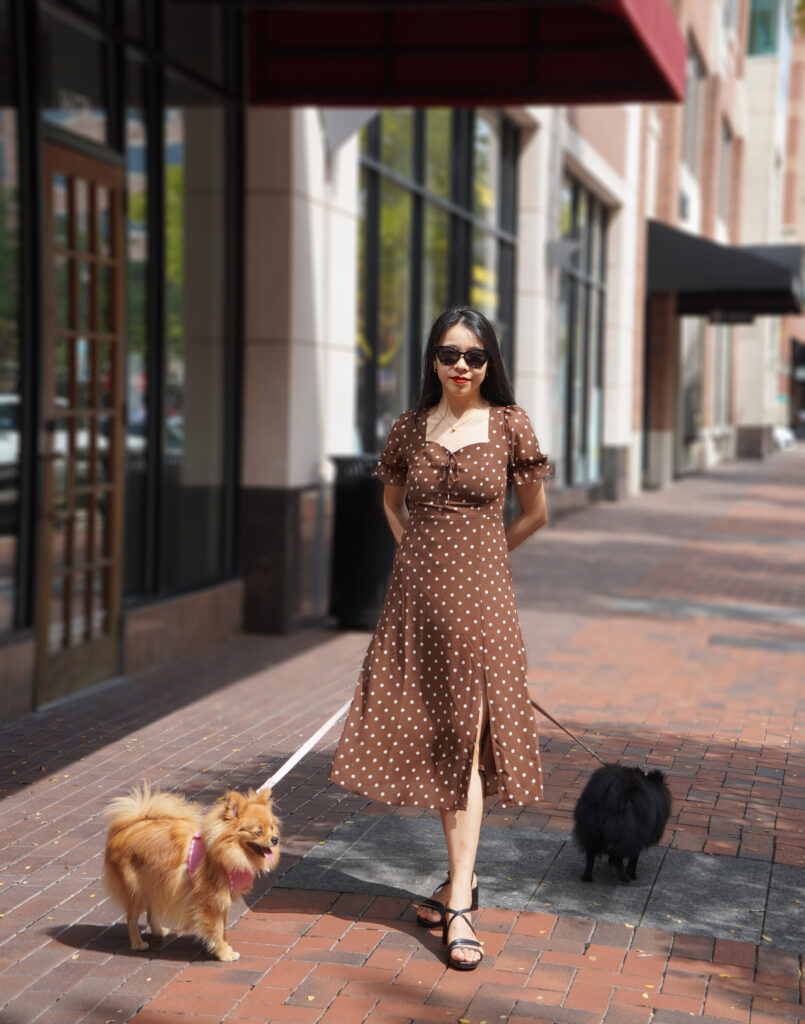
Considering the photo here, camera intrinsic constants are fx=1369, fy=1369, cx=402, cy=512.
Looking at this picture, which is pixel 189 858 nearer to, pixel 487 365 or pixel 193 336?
pixel 487 365

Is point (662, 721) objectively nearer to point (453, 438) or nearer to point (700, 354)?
point (453, 438)

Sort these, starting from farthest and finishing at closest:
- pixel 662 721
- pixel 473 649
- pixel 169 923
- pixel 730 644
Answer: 1. pixel 730 644
2. pixel 662 721
3. pixel 473 649
4. pixel 169 923

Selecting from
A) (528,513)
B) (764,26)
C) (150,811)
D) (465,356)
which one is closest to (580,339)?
(528,513)

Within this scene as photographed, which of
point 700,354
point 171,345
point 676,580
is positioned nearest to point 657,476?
point 700,354

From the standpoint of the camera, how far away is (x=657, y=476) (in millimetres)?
28500

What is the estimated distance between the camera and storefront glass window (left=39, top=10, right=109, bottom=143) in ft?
25.1

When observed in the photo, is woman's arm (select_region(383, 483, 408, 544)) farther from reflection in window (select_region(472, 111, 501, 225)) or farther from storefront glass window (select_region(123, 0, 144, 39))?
reflection in window (select_region(472, 111, 501, 225))

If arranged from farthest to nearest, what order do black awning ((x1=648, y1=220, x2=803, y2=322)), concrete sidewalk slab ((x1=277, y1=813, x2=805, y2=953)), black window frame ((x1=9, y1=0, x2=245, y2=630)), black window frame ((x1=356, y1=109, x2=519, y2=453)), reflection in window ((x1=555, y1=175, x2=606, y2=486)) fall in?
black awning ((x1=648, y1=220, x2=803, y2=322))
reflection in window ((x1=555, y1=175, x2=606, y2=486))
black window frame ((x1=356, y1=109, x2=519, y2=453))
black window frame ((x1=9, y1=0, x2=245, y2=630))
concrete sidewalk slab ((x1=277, y1=813, x2=805, y2=953))

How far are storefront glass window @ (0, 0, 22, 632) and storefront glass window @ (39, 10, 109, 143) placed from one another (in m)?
0.36

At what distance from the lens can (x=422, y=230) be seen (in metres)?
13.9

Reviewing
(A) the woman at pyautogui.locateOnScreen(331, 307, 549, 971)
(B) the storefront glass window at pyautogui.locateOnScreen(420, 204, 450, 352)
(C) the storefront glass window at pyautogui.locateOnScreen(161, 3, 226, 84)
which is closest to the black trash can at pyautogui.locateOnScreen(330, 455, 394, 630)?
(C) the storefront glass window at pyautogui.locateOnScreen(161, 3, 226, 84)

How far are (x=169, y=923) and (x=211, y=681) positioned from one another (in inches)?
176

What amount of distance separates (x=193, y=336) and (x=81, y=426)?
67.0 inches

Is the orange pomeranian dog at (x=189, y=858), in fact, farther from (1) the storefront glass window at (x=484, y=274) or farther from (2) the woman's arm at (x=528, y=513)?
(1) the storefront glass window at (x=484, y=274)
